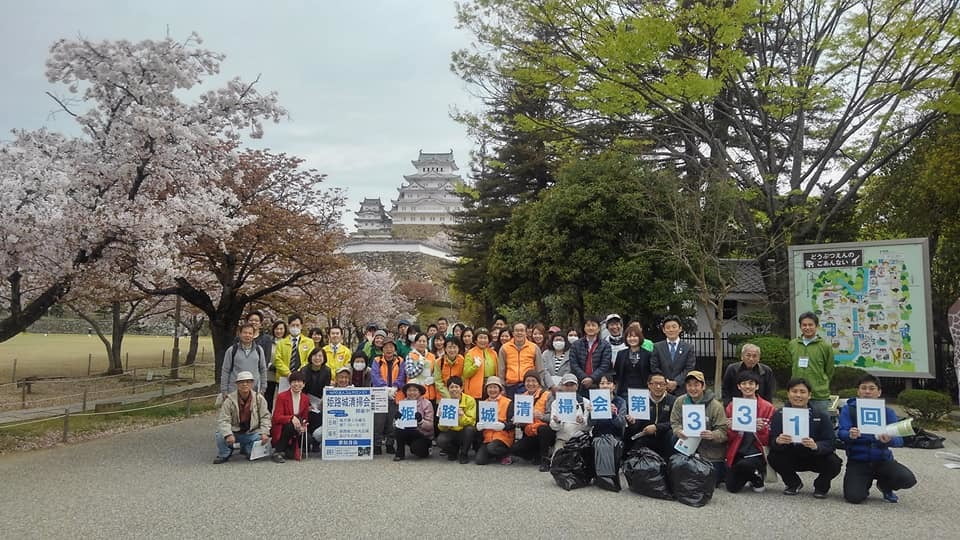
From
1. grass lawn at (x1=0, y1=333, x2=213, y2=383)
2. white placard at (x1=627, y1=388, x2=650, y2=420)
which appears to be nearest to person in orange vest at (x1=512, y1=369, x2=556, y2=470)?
white placard at (x1=627, y1=388, x2=650, y2=420)

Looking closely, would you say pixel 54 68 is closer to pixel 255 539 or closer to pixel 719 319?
pixel 255 539

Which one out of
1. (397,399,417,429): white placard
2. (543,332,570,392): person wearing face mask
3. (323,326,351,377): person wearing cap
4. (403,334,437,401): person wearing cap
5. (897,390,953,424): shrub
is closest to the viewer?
(397,399,417,429): white placard

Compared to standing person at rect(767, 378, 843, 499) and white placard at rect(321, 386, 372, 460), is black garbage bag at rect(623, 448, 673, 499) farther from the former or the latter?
white placard at rect(321, 386, 372, 460)

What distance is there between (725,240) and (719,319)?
9.92ft

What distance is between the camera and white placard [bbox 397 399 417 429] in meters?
7.59

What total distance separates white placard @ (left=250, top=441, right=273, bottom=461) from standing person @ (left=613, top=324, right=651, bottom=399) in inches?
167

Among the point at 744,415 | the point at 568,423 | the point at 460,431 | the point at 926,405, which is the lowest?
the point at 460,431

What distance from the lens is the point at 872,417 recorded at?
5.73 metres

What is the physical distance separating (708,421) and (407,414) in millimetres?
3379

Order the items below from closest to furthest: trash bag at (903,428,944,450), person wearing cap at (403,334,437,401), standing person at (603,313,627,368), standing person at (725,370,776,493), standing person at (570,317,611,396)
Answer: standing person at (725,370,776,493) < standing person at (570,317,611,396) < standing person at (603,313,627,368) < person wearing cap at (403,334,437,401) < trash bag at (903,428,944,450)

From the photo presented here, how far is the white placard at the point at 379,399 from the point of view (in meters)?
7.93

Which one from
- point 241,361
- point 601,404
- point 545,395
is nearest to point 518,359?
point 545,395

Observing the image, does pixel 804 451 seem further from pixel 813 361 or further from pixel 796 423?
pixel 813 361

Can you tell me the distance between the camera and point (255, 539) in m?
4.82
